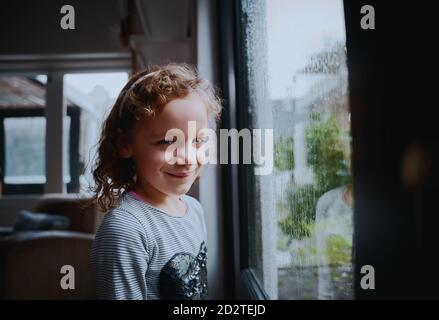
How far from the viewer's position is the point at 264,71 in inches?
28.8

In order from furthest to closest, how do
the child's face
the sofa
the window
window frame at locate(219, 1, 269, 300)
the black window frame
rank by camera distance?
the window → the black window frame → the sofa → window frame at locate(219, 1, 269, 300) → the child's face

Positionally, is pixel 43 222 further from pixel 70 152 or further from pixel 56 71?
pixel 56 71

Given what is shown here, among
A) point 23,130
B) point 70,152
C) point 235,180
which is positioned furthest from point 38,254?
point 23,130

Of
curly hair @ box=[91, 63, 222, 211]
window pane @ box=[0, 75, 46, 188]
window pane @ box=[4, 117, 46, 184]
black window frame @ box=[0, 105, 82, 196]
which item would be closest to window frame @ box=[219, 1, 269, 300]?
curly hair @ box=[91, 63, 222, 211]

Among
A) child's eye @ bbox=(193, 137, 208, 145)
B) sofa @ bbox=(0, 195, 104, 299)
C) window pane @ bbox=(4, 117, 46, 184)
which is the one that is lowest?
sofa @ bbox=(0, 195, 104, 299)

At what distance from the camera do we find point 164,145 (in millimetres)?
542

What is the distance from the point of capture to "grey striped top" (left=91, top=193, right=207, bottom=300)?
19.5 inches

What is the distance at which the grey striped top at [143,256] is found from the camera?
1.62 feet

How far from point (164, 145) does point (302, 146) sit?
215mm

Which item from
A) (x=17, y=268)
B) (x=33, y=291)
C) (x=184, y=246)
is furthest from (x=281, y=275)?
(x=17, y=268)

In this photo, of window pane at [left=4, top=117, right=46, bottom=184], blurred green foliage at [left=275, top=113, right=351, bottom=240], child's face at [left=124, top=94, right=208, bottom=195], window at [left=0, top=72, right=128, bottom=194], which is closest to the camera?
blurred green foliage at [left=275, top=113, right=351, bottom=240]

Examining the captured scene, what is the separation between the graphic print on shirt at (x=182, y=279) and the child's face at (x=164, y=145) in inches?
4.3

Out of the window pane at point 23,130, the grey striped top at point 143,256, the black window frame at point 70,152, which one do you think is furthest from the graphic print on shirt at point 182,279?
the window pane at point 23,130

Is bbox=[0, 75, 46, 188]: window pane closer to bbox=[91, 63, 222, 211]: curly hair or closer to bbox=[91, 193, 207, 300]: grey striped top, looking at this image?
bbox=[91, 63, 222, 211]: curly hair
